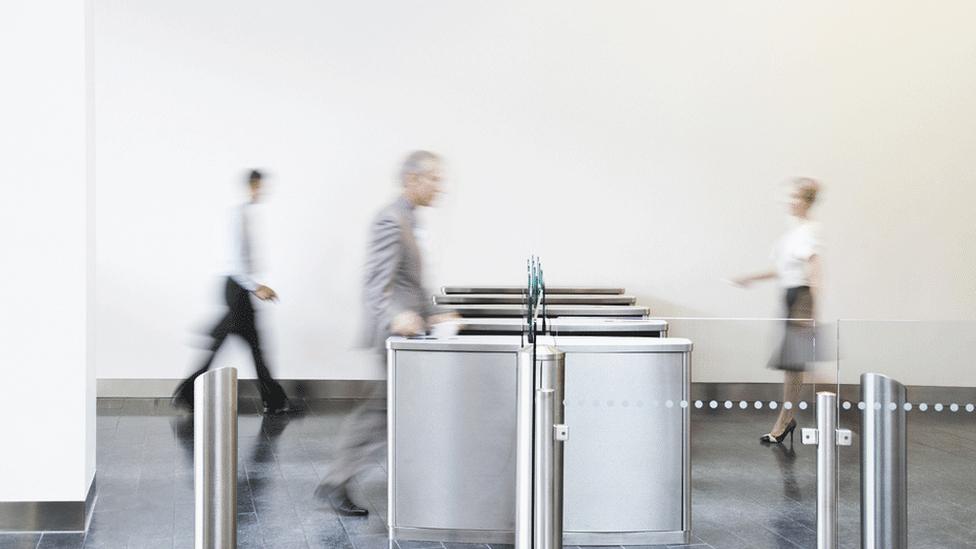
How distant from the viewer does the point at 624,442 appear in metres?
3.71

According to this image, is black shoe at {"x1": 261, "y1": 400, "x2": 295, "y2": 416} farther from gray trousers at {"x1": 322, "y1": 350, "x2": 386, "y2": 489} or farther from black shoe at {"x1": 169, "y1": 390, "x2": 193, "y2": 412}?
gray trousers at {"x1": 322, "y1": 350, "x2": 386, "y2": 489}

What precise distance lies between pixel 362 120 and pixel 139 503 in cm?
393

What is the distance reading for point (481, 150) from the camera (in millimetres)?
7883

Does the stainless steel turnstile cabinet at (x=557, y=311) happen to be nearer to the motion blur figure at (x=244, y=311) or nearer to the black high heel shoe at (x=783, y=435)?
the motion blur figure at (x=244, y=311)

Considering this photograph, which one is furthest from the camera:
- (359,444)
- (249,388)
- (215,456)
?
(249,388)

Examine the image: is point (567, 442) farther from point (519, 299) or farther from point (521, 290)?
point (521, 290)

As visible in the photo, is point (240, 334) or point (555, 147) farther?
point (555, 147)

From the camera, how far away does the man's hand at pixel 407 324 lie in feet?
13.0

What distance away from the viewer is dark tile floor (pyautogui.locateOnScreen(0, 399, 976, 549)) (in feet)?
11.3

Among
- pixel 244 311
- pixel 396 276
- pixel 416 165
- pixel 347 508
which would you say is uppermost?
pixel 416 165

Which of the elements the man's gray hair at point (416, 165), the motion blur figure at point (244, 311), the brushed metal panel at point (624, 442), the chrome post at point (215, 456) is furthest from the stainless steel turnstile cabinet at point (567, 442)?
the motion blur figure at point (244, 311)

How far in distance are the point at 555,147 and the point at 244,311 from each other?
8.23ft

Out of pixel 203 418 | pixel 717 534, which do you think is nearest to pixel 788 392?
pixel 717 534

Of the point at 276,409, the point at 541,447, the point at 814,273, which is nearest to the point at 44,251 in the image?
the point at 541,447
